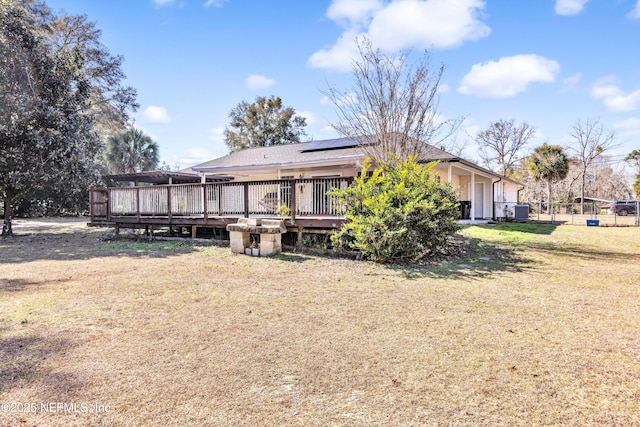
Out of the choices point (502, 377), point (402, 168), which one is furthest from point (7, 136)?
point (502, 377)

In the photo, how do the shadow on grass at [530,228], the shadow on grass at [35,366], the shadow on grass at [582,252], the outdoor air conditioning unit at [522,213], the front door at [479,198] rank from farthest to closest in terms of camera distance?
the front door at [479,198] → the outdoor air conditioning unit at [522,213] → the shadow on grass at [530,228] → the shadow on grass at [582,252] → the shadow on grass at [35,366]

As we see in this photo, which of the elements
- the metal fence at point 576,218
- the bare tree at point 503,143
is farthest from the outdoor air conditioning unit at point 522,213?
the bare tree at point 503,143

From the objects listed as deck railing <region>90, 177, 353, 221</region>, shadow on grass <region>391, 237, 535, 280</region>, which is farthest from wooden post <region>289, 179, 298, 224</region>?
shadow on grass <region>391, 237, 535, 280</region>

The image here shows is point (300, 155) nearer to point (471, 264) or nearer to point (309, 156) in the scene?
point (309, 156)

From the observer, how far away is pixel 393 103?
11.2 meters

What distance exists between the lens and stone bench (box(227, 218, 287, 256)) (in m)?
8.83

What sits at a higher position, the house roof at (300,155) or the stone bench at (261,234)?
the house roof at (300,155)

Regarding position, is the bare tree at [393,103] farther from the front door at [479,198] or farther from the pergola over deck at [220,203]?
the front door at [479,198]

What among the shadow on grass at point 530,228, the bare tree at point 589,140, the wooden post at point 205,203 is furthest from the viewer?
the bare tree at point 589,140

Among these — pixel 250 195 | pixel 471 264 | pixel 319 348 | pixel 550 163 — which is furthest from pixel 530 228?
pixel 550 163

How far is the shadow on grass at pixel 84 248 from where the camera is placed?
8.98 m

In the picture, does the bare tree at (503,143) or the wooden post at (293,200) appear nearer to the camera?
the wooden post at (293,200)

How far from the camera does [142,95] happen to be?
25312 millimetres

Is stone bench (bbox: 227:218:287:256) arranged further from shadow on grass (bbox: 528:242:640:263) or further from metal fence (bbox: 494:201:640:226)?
metal fence (bbox: 494:201:640:226)
